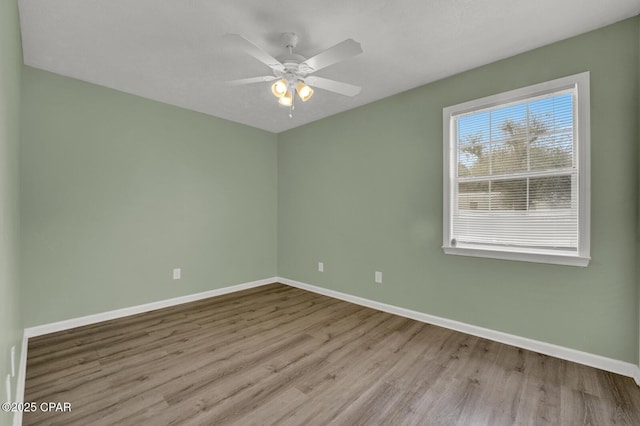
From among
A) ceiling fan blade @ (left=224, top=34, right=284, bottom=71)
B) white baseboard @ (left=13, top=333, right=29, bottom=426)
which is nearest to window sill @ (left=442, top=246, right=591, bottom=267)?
ceiling fan blade @ (left=224, top=34, right=284, bottom=71)

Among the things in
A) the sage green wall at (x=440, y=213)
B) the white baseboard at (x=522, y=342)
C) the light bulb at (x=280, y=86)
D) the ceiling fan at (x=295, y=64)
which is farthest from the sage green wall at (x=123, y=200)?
the white baseboard at (x=522, y=342)

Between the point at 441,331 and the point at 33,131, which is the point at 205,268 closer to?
the point at 33,131

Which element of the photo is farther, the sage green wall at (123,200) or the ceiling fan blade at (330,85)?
the sage green wall at (123,200)

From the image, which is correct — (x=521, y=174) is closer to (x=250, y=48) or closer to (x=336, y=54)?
(x=336, y=54)

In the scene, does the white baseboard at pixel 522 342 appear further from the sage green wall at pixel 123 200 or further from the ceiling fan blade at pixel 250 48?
the ceiling fan blade at pixel 250 48

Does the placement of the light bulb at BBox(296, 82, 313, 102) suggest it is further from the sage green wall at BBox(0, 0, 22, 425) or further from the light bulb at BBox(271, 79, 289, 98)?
the sage green wall at BBox(0, 0, 22, 425)

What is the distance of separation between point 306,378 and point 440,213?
1.98 m

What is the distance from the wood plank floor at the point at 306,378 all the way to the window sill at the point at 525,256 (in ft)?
2.52

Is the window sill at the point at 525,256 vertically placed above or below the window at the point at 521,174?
below

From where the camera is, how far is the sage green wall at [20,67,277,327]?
267cm

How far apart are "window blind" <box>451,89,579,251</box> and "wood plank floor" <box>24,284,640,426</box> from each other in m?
1.00

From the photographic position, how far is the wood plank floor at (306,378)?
1.65m

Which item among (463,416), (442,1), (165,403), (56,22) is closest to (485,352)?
(463,416)

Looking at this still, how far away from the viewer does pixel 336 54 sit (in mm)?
1832
